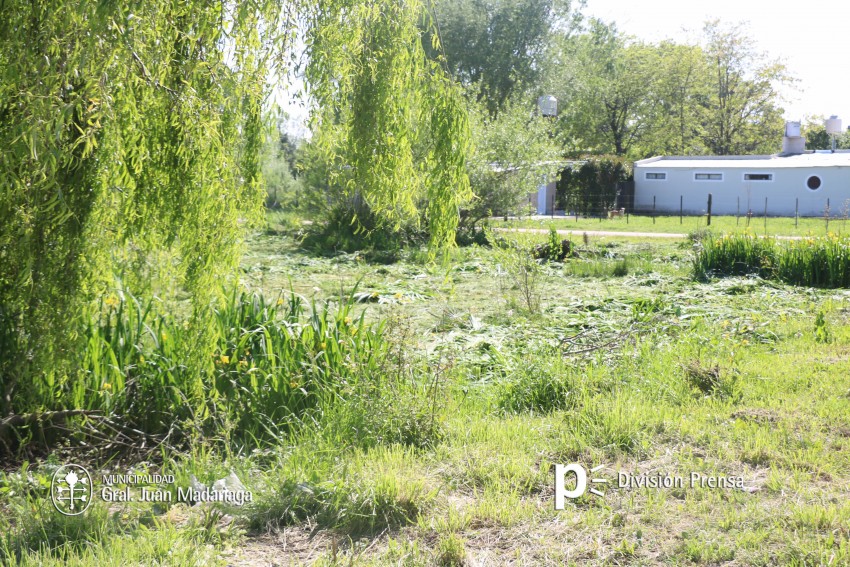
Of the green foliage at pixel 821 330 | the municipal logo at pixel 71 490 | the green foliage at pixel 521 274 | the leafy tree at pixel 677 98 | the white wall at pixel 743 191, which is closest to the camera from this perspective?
the municipal logo at pixel 71 490

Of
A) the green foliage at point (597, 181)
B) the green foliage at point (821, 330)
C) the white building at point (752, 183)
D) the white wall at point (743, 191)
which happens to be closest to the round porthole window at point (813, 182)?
the white building at point (752, 183)

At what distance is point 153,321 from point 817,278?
961 centimetres

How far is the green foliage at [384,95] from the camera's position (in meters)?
4.25

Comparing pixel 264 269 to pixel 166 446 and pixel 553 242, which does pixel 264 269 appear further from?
pixel 166 446

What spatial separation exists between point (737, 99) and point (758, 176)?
53.8 feet

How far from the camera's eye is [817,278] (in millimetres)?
10969

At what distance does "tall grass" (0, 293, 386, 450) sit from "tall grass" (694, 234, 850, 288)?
818cm

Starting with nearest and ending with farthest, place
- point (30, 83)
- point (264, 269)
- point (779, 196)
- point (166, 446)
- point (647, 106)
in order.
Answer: point (30, 83)
point (166, 446)
point (264, 269)
point (779, 196)
point (647, 106)

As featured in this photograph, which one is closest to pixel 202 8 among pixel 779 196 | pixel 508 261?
pixel 508 261

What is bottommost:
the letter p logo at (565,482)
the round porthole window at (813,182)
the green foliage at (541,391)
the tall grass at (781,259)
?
the letter p logo at (565,482)

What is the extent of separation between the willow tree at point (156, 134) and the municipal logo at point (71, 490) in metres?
0.46

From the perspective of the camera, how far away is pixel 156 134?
361cm

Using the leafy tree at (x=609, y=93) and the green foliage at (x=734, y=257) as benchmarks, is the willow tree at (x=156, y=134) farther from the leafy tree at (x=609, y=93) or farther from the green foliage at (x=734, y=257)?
the leafy tree at (x=609, y=93)

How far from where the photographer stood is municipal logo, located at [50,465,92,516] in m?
3.44
